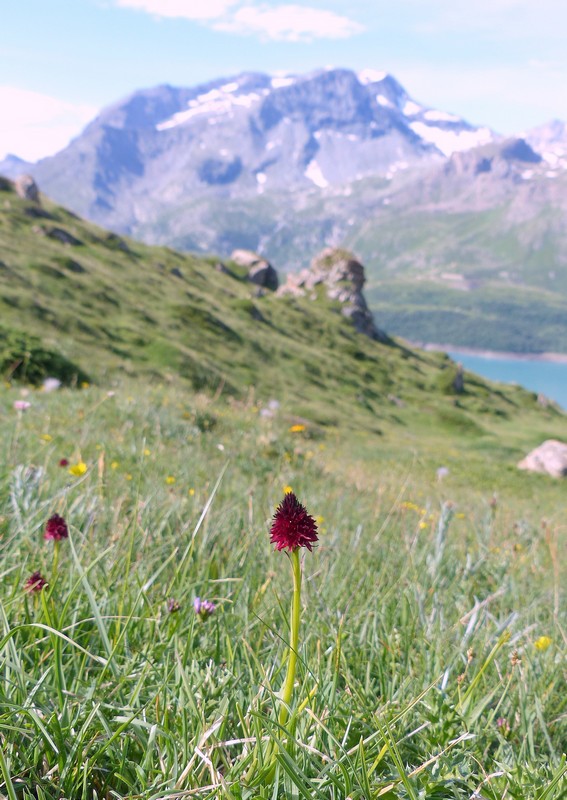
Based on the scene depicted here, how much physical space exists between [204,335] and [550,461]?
22.1 meters

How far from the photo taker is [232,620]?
243cm

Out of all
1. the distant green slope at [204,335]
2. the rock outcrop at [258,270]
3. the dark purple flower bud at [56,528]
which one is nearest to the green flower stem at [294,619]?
the dark purple flower bud at [56,528]

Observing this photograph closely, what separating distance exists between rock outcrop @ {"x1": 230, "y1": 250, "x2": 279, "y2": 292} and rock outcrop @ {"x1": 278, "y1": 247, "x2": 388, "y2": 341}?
1817mm

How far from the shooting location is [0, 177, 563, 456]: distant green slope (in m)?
28.1

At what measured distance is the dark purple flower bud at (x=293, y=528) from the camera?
53.1 inches

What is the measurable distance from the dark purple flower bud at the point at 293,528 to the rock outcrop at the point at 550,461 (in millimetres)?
27533

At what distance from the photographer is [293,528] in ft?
4.47

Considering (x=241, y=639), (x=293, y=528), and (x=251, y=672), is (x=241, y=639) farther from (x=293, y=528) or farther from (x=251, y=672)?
(x=293, y=528)

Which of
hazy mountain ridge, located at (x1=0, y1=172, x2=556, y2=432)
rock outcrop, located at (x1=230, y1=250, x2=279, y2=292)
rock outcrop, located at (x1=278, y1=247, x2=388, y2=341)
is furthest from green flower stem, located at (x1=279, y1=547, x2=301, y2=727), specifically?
rock outcrop, located at (x1=230, y1=250, x2=279, y2=292)

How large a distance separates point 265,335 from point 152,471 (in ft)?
150

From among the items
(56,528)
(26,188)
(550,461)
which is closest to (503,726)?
(56,528)

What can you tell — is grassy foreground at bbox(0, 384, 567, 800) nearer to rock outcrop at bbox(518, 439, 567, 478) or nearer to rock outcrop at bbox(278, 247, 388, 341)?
rock outcrop at bbox(518, 439, 567, 478)

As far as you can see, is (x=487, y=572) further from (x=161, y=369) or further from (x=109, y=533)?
(x=161, y=369)

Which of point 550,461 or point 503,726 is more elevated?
point 503,726
